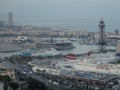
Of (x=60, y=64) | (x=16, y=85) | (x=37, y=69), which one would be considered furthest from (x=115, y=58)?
(x=16, y=85)

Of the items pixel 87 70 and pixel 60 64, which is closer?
pixel 87 70

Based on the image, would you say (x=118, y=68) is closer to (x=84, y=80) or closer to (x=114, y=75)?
(x=114, y=75)

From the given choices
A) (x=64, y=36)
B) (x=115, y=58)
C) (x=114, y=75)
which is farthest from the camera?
(x=64, y=36)

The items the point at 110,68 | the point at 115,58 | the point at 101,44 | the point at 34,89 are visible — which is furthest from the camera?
the point at 101,44

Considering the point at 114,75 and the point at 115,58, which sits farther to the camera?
the point at 115,58

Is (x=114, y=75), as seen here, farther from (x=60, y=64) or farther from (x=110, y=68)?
(x=60, y=64)

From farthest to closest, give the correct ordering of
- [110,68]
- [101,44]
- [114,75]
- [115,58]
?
[101,44] → [115,58] → [110,68] → [114,75]

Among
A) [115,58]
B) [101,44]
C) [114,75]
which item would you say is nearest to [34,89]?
[114,75]

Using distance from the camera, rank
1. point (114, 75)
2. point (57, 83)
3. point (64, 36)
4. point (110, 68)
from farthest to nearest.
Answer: point (64, 36), point (110, 68), point (114, 75), point (57, 83)
